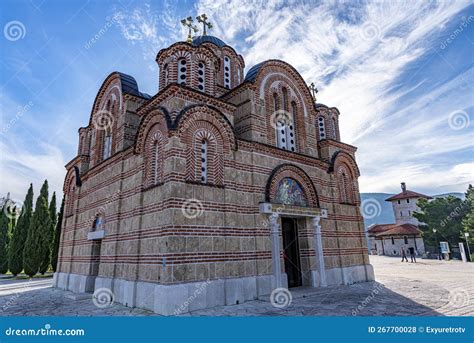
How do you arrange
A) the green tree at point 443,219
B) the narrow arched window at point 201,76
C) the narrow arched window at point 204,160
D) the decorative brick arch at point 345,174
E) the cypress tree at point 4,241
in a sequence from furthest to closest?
1. the green tree at point 443,219
2. the cypress tree at point 4,241
3. the decorative brick arch at point 345,174
4. the narrow arched window at point 201,76
5. the narrow arched window at point 204,160

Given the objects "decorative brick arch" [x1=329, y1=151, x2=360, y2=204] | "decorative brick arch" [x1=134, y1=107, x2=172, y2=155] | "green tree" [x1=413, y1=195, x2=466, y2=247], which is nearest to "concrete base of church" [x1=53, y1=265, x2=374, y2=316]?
"decorative brick arch" [x1=134, y1=107, x2=172, y2=155]

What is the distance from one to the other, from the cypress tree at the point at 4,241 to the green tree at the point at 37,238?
724 cm

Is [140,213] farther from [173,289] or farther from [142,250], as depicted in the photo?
[173,289]

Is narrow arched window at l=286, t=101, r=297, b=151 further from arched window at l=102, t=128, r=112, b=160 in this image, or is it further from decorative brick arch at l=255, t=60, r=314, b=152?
arched window at l=102, t=128, r=112, b=160

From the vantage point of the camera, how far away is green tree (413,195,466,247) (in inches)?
1228

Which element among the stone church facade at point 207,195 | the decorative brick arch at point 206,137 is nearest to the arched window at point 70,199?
the stone church facade at point 207,195

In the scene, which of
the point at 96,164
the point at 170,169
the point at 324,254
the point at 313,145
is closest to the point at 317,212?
the point at 324,254

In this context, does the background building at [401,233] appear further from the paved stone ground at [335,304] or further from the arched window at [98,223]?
the arched window at [98,223]

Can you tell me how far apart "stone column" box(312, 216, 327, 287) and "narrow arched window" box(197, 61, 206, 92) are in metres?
6.61

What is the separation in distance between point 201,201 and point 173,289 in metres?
2.46

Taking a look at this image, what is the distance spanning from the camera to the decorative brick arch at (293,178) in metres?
10.6

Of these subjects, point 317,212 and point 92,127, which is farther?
point 92,127

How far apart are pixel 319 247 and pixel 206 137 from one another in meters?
6.30

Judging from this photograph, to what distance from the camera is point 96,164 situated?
13.1 meters
